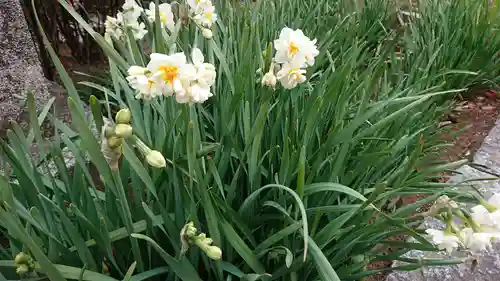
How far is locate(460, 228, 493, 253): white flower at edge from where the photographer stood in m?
0.85

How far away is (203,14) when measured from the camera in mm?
1235

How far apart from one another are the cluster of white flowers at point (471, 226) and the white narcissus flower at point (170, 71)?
51cm

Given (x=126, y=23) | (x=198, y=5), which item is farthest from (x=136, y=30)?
(x=198, y=5)

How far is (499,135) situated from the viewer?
2.08 meters

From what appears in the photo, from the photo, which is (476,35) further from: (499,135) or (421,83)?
(421,83)

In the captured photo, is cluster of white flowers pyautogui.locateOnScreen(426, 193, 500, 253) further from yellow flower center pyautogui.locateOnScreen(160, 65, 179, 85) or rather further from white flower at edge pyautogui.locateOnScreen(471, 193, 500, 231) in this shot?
yellow flower center pyautogui.locateOnScreen(160, 65, 179, 85)

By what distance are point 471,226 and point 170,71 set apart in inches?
23.7

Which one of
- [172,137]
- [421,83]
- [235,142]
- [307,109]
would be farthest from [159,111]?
[421,83]

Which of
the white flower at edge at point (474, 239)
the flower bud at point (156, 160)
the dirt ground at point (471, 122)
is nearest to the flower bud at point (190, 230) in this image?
the flower bud at point (156, 160)

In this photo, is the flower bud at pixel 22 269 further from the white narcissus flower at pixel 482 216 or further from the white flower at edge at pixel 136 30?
the white narcissus flower at pixel 482 216

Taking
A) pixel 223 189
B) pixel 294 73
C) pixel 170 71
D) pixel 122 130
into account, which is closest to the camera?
pixel 122 130

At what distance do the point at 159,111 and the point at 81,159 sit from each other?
0.20 meters

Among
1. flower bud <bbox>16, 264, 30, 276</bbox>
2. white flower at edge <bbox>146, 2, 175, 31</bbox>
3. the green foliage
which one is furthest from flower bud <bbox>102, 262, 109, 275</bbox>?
white flower at edge <bbox>146, 2, 175, 31</bbox>

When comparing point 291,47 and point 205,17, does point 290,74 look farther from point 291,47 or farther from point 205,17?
point 205,17
